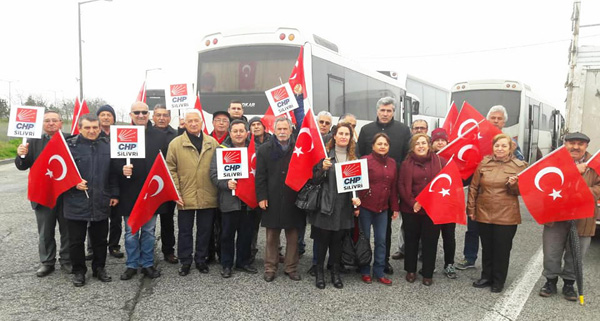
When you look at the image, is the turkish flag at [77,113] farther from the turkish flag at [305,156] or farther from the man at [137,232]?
the turkish flag at [305,156]

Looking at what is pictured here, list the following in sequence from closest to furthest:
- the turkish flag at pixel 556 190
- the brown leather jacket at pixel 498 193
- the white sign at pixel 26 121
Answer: the turkish flag at pixel 556 190, the brown leather jacket at pixel 498 193, the white sign at pixel 26 121

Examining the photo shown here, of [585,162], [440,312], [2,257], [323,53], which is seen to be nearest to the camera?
[440,312]

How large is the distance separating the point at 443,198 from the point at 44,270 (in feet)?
14.5

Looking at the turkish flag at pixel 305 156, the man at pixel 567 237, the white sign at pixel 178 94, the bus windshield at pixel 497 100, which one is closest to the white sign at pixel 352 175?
the turkish flag at pixel 305 156

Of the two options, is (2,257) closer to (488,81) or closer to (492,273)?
(492,273)

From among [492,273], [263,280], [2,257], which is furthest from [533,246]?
[2,257]

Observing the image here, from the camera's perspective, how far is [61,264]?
5117mm

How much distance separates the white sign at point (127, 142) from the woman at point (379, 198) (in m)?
2.40

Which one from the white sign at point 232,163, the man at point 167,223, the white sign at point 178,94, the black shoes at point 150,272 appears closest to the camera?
the white sign at point 232,163

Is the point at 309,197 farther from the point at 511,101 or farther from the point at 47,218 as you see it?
the point at 511,101

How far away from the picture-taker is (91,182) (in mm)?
4711

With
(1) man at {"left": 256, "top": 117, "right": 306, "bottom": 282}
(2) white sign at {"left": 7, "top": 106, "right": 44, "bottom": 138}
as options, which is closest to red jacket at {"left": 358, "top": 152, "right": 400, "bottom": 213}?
(1) man at {"left": 256, "top": 117, "right": 306, "bottom": 282}

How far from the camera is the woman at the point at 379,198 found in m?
4.80

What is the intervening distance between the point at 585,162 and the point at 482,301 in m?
1.81
